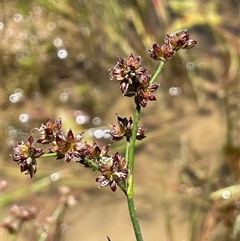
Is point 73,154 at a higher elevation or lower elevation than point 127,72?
lower

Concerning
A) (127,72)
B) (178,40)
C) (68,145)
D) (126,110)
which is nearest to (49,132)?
(68,145)

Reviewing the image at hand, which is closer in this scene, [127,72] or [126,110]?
[127,72]

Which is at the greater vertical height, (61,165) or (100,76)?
(100,76)

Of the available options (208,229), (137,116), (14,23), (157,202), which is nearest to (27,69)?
(14,23)

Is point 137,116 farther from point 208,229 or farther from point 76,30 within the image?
point 76,30

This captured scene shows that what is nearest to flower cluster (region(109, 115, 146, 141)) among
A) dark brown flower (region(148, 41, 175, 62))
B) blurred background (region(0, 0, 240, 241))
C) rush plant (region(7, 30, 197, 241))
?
rush plant (region(7, 30, 197, 241))

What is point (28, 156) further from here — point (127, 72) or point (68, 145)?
point (127, 72)

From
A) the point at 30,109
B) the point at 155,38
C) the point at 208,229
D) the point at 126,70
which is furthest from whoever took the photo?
the point at 155,38
